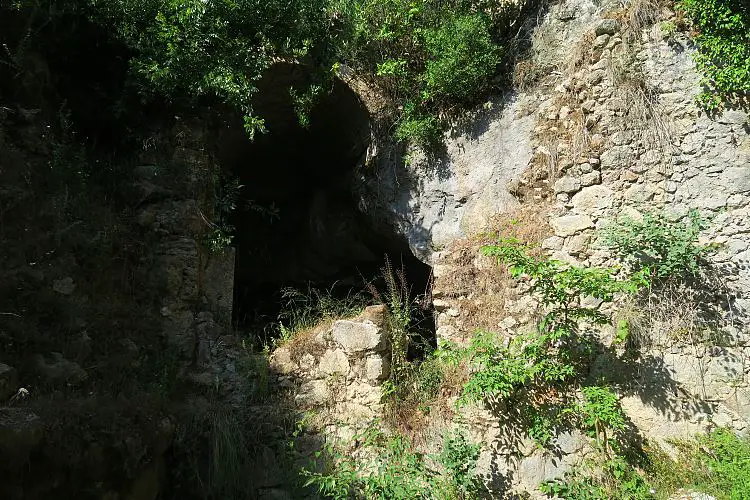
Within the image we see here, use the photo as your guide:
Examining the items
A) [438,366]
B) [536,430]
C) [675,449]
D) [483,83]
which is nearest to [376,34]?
[483,83]

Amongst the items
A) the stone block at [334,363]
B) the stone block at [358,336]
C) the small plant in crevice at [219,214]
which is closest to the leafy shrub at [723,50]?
the stone block at [358,336]

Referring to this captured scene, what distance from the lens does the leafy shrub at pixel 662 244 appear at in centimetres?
442

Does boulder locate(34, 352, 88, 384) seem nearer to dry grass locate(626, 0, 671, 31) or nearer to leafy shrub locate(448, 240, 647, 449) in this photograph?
leafy shrub locate(448, 240, 647, 449)

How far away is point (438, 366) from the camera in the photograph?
552 centimetres

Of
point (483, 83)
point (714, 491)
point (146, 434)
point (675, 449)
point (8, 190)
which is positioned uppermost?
point (483, 83)

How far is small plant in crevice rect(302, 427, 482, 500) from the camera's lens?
4445 millimetres

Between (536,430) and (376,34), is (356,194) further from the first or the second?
(536,430)

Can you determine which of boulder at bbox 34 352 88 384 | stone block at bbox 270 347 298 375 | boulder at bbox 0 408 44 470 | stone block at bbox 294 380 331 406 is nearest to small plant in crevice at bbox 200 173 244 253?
stone block at bbox 270 347 298 375

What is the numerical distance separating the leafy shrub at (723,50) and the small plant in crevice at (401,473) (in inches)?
147

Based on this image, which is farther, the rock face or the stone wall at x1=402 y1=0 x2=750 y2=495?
the rock face

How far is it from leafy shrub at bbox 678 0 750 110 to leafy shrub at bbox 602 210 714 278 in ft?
3.52

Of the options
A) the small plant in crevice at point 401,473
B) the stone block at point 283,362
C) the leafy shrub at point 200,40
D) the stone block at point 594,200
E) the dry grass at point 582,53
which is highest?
the leafy shrub at point 200,40

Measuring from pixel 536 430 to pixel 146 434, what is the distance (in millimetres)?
3146

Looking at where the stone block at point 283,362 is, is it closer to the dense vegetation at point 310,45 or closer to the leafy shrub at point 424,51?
the dense vegetation at point 310,45
